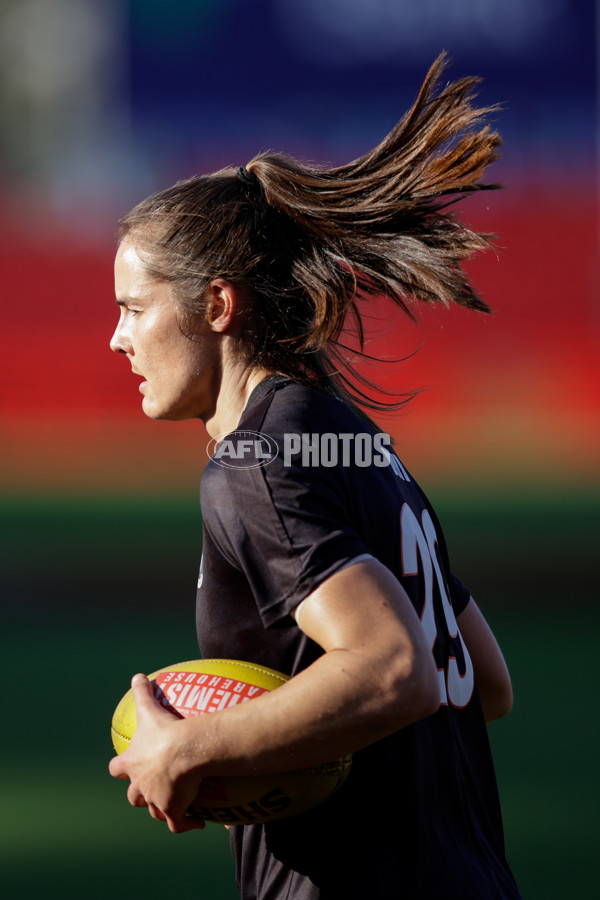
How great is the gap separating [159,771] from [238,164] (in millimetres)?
9802

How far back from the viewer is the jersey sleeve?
1.52 metres

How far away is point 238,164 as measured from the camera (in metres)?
10.8

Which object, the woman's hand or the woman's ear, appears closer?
the woman's hand

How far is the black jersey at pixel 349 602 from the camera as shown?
1567 mm

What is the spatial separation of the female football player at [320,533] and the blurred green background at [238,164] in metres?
6.92

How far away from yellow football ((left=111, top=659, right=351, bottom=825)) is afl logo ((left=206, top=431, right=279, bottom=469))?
0.37m

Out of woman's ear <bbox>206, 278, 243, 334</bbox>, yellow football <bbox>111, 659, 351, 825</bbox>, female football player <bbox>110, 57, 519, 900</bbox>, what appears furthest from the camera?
woman's ear <bbox>206, 278, 243, 334</bbox>

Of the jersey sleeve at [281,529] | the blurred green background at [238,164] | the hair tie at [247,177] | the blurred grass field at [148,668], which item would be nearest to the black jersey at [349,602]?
the jersey sleeve at [281,529]

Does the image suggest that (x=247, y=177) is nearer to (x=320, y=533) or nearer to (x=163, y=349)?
(x=163, y=349)

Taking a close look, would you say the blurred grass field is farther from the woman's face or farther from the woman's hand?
the woman's face

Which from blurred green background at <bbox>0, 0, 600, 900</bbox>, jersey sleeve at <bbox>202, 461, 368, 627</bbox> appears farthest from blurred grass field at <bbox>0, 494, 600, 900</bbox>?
jersey sleeve at <bbox>202, 461, 368, 627</bbox>

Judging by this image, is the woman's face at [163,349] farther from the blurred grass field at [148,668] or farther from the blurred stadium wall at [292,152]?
the blurred stadium wall at [292,152]

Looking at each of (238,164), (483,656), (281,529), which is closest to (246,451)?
(281,529)

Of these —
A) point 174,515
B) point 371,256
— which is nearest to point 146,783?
point 371,256
